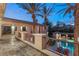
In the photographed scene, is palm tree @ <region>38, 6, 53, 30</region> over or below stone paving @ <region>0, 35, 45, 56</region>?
over

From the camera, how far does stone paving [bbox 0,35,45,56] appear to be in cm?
222

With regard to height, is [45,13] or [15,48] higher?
[45,13]

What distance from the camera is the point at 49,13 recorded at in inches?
88.0

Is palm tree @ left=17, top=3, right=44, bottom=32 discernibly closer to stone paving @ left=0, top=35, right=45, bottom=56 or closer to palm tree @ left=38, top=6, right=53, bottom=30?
palm tree @ left=38, top=6, right=53, bottom=30

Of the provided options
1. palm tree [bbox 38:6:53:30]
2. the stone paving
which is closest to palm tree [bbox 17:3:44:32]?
palm tree [bbox 38:6:53:30]

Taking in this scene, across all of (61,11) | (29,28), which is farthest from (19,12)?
(61,11)

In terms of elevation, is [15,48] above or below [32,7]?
below

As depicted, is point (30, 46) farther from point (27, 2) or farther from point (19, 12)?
point (27, 2)

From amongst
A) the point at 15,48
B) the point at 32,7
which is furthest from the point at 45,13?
the point at 15,48

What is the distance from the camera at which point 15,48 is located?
7.36ft

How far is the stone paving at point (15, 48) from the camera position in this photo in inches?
87.4

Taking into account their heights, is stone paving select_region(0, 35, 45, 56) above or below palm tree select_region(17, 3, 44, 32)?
below

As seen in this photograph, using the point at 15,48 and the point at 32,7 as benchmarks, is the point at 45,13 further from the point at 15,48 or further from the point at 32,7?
the point at 15,48

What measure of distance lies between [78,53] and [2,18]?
133cm
